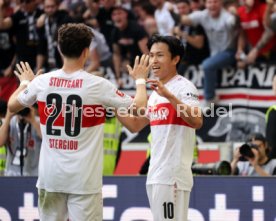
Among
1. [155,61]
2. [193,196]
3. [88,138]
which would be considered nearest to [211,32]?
[193,196]

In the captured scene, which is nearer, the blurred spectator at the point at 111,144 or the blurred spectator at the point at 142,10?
the blurred spectator at the point at 111,144

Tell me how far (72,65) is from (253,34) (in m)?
6.57

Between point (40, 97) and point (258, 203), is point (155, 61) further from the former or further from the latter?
point (258, 203)

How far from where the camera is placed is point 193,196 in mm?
9641

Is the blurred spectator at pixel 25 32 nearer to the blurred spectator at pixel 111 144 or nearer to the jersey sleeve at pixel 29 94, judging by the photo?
the blurred spectator at pixel 111 144

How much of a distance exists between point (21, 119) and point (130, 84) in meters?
3.34

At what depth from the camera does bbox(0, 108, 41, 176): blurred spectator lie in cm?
1141

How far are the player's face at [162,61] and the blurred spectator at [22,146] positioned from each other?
337 cm

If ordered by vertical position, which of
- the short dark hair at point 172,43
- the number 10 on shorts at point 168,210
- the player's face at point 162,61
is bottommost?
the number 10 on shorts at point 168,210

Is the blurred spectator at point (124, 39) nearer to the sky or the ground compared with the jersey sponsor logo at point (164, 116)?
nearer to the sky

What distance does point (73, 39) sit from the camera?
754 centimetres

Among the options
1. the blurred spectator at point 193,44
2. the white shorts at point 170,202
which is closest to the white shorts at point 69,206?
the white shorts at point 170,202

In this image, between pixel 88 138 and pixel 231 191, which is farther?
pixel 231 191

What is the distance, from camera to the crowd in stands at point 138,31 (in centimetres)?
1372
